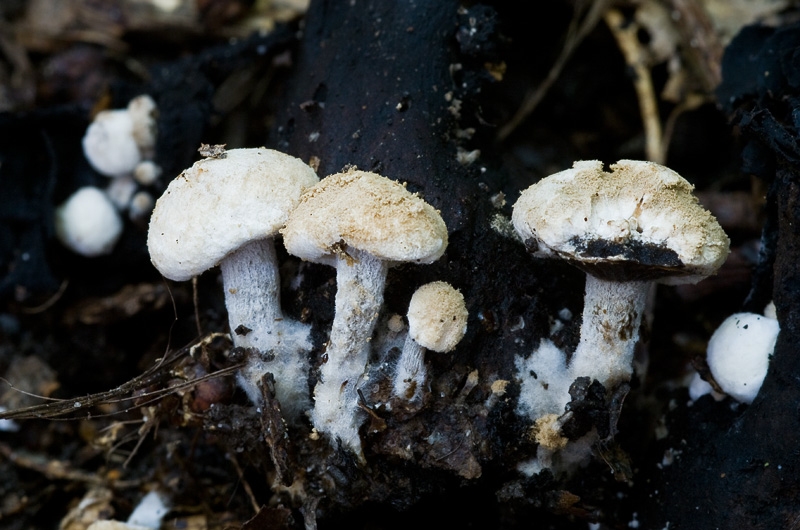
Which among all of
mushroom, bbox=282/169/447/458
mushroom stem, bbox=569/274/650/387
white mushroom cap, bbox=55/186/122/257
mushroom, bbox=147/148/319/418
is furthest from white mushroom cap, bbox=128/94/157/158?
mushroom stem, bbox=569/274/650/387

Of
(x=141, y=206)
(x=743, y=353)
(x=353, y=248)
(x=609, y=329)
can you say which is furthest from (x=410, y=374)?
(x=141, y=206)

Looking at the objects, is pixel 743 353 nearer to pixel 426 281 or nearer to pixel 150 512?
pixel 426 281

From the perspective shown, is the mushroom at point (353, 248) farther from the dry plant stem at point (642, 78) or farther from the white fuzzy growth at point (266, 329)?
the dry plant stem at point (642, 78)

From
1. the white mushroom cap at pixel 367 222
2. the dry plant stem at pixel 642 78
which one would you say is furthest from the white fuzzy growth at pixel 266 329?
the dry plant stem at pixel 642 78

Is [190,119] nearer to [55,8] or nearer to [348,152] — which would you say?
[348,152]

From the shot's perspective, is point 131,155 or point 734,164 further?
point 734,164

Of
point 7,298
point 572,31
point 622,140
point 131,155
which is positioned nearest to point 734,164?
point 622,140
